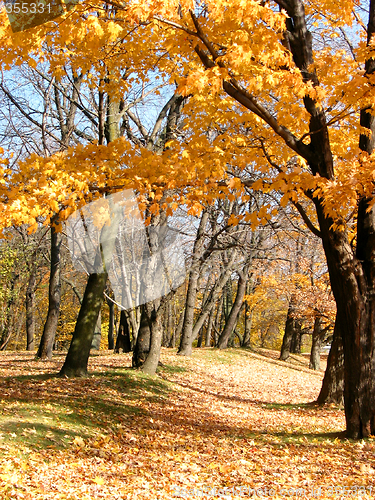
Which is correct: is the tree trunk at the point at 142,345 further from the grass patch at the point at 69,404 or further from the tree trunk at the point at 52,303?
the tree trunk at the point at 52,303

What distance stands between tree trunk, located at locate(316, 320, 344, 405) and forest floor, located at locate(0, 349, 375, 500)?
12.8 inches

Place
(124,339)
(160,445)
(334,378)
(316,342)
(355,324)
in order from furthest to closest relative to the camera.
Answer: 1. (316,342)
2. (124,339)
3. (334,378)
4. (160,445)
5. (355,324)

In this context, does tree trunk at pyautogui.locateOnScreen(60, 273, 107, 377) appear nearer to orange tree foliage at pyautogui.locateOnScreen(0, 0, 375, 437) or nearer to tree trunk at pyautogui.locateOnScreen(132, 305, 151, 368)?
tree trunk at pyautogui.locateOnScreen(132, 305, 151, 368)

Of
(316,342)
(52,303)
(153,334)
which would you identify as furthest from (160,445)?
(316,342)

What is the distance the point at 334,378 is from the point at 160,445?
4788mm

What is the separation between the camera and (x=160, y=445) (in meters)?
5.43

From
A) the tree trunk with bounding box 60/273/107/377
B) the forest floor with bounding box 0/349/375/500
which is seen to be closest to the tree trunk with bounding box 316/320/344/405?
the forest floor with bounding box 0/349/375/500

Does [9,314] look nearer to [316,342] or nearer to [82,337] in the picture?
[82,337]

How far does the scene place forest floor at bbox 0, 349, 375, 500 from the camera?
12.4ft

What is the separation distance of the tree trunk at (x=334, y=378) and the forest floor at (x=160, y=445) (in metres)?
0.33

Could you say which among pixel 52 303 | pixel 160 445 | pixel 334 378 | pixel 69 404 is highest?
pixel 52 303

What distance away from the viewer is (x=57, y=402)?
6.39 meters

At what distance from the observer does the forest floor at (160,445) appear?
379 cm

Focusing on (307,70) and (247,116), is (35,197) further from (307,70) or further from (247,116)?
(307,70)
